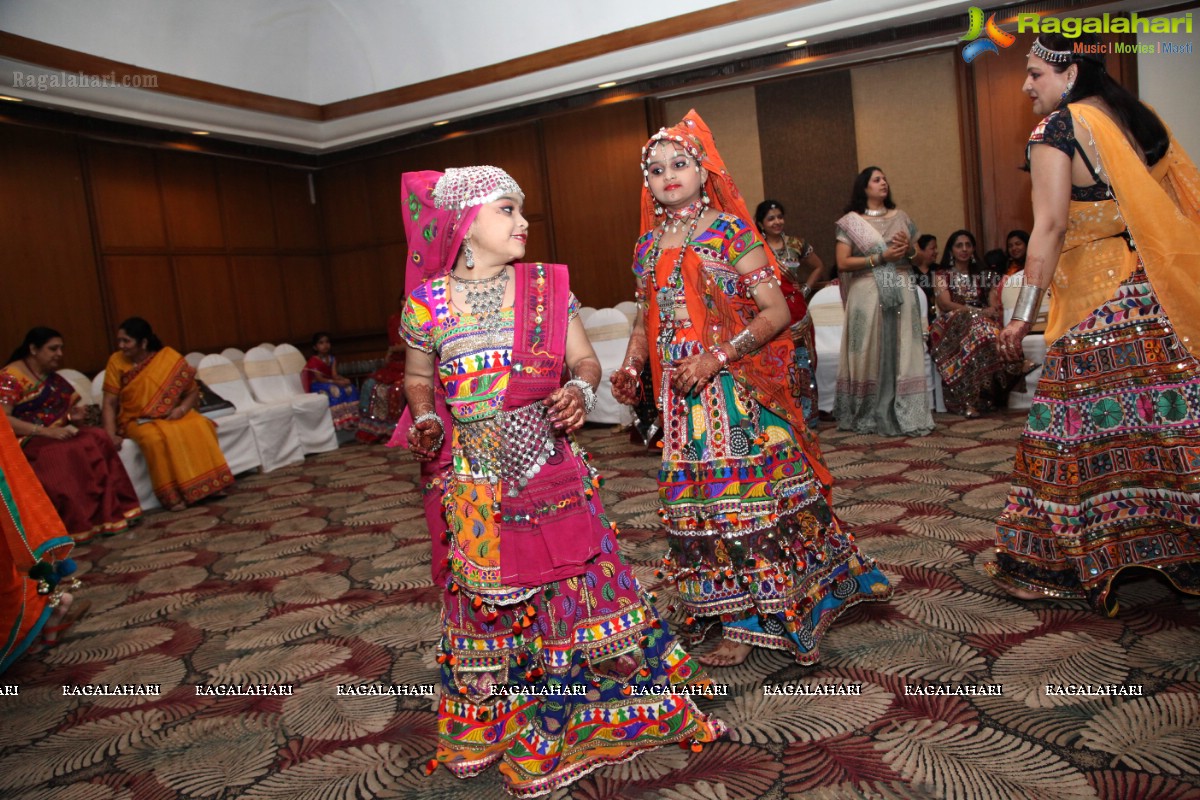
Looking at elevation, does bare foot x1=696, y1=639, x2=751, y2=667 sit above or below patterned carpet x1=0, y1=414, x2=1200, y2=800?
above

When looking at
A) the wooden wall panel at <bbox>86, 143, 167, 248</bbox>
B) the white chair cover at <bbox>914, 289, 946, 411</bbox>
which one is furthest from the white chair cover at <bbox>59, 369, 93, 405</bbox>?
the white chair cover at <bbox>914, 289, 946, 411</bbox>

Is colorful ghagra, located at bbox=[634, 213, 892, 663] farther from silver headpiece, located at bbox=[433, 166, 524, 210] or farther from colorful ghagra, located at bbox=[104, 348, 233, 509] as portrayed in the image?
colorful ghagra, located at bbox=[104, 348, 233, 509]

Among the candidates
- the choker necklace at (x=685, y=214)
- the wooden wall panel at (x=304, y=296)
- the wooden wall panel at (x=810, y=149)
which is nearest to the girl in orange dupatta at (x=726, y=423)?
the choker necklace at (x=685, y=214)

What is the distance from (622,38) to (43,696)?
5.94 m

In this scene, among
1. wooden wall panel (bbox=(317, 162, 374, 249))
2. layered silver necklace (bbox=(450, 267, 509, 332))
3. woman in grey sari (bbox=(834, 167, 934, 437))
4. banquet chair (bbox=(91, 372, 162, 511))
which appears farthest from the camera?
wooden wall panel (bbox=(317, 162, 374, 249))

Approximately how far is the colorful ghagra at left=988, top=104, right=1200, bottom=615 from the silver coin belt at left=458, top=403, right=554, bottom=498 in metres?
1.47

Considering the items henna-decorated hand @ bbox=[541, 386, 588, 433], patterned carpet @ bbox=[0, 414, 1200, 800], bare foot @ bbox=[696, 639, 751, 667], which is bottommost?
patterned carpet @ bbox=[0, 414, 1200, 800]

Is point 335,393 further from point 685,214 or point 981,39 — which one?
point 981,39

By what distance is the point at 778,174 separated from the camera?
25.3ft

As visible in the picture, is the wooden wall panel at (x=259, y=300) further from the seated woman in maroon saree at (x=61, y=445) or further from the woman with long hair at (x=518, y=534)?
the woman with long hair at (x=518, y=534)

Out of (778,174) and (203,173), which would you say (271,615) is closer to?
(778,174)

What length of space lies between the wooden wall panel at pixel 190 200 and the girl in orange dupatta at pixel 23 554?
5829 mm

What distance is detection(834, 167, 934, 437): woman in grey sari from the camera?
540 centimetres

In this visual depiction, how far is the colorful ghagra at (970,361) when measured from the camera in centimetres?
565
